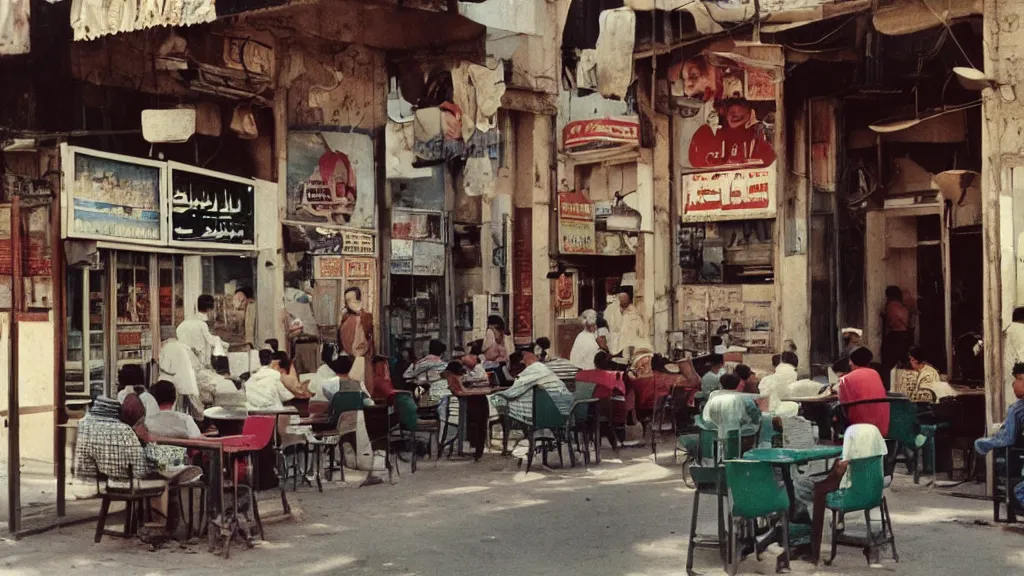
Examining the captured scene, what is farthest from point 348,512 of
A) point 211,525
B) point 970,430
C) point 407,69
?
point 407,69

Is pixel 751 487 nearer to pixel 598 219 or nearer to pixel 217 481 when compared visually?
pixel 217 481

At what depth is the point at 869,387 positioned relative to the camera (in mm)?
11414

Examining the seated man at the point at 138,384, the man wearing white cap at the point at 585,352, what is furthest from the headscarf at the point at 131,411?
the man wearing white cap at the point at 585,352

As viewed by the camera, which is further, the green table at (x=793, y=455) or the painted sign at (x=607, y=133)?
the painted sign at (x=607, y=133)

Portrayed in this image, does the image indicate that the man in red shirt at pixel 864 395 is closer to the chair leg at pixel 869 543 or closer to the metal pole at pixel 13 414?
the chair leg at pixel 869 543

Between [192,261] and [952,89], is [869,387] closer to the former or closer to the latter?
[192,261]

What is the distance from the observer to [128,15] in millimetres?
13711

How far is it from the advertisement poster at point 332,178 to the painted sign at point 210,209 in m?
1.16

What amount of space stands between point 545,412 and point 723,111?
1199 cm

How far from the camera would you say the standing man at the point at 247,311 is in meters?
17.3

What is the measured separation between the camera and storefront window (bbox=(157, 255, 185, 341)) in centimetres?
1612

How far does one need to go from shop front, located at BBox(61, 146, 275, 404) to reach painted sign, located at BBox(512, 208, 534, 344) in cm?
750

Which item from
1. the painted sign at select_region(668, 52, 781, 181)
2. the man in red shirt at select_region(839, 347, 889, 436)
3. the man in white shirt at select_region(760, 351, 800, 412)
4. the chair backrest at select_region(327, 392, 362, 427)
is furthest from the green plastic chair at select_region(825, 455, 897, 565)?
the painted sign at select_region(668, 52, 781, 181)

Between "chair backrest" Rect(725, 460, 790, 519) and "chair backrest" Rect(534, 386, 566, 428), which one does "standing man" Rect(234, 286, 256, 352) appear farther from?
"chair backrest" Rect(725, 460, 790, 519)
